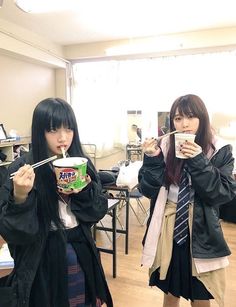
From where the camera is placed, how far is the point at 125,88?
16.2ft

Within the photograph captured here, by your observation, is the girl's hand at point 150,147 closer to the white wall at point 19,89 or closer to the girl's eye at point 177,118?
the girl's eye at point 177,118

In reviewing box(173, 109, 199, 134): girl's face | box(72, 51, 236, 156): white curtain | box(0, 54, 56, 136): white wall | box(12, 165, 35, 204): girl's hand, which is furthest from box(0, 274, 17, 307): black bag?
box(72, 51, 236, 156): white curtain

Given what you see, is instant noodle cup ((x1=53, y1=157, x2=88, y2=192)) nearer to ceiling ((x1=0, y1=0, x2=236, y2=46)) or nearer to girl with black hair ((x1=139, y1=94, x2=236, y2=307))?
girl with black hair ((x1=139, y1=94, x2=236, y2=307))

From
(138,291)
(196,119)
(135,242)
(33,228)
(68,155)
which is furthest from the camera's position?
(135,242)

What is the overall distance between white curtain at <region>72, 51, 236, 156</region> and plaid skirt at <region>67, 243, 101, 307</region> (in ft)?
12.6

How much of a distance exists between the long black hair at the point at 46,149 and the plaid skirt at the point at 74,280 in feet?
0.38

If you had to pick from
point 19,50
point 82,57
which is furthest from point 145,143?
point 82,57

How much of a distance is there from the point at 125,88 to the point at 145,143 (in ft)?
12.5

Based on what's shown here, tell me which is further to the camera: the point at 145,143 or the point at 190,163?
the point at 145,143

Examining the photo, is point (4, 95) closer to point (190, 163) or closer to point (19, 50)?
point (19, 50)

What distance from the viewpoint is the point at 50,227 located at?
0.94 metres

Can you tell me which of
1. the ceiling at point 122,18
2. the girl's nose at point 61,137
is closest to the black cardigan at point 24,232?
the girl's nose at point 61,137

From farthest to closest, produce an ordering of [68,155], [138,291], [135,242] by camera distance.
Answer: [135,242], [138,291], [68,155]

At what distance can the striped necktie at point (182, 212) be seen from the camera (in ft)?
4.10
